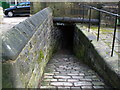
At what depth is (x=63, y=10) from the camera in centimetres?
834

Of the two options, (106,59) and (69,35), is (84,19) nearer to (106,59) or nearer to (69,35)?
(69,35)

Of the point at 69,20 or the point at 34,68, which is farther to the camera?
the point at 69,20

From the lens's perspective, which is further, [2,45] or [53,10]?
[53,10]

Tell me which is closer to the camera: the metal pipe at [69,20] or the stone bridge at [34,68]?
the stone bridge at [34,68]

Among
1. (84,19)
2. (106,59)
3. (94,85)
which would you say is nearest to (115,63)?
(106,59)

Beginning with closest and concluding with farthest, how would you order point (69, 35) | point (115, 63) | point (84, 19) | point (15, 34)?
point (15, 34), point (115, 63), point (84, 19), point (69, 35)

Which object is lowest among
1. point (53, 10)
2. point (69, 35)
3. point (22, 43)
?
point (69, 35)

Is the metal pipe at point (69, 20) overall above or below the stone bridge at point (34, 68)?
above

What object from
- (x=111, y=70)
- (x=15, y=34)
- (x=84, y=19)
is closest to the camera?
(x=15, y=34)

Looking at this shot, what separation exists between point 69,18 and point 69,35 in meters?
3.59

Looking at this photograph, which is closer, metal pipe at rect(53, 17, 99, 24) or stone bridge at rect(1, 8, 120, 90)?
stone bridge at rect(1, 8, 120, 90)

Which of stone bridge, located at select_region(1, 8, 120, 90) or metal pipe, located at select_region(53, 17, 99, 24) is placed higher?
metal pipe, located at select_region(53, 17, 99, 24)

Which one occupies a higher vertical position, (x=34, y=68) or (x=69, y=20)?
(x=69, y=20)

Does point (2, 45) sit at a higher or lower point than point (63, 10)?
lower
